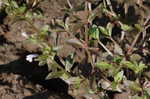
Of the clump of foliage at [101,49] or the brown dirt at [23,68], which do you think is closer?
the clump of foliage at [101,49]

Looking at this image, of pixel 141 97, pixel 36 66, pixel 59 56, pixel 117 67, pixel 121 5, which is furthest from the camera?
pixel 121 5

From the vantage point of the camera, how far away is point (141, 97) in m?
2.03

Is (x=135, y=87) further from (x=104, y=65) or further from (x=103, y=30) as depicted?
(x=103, y=30)

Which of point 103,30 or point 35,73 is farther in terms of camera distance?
point 35,73

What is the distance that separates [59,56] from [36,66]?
0.25m

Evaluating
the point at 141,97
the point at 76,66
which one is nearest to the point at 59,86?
the point at 76,66

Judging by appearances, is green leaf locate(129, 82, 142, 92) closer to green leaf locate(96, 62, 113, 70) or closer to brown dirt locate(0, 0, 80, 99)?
green leaf locate(96, 62, 113, 70)

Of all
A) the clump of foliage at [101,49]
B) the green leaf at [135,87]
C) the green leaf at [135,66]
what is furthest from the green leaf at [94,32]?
the green leaf at [135,87]

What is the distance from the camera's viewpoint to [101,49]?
2.48 m

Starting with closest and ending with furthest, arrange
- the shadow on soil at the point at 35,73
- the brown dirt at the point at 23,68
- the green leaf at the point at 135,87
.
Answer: the green leaf at the point at 135,87 < the brown dirt at the point at 23,68 < the shadow on soil at the point at 35,73

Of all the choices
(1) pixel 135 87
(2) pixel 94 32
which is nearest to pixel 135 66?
(1) pixel 135 87

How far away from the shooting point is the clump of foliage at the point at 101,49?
7.13 feet

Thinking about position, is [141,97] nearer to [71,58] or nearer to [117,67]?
[117,67]

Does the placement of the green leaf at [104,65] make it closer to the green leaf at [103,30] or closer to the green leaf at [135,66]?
the green leaf at [135,66]
